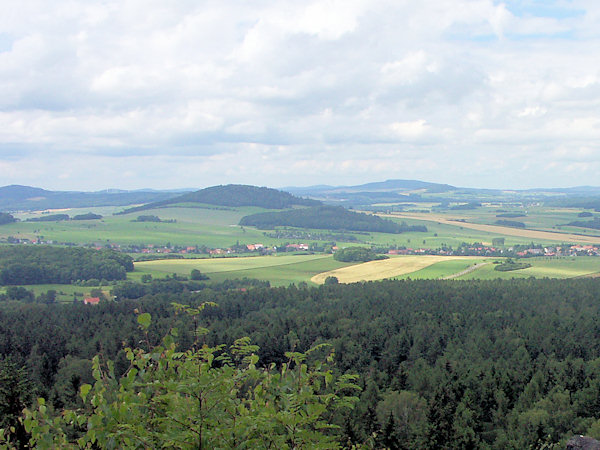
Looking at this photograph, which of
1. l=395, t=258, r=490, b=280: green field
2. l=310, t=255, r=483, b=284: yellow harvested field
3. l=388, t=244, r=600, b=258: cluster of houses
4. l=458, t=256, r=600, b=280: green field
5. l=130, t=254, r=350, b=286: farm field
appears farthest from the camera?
l=388, t=244, r=600, b=258: cluster of houses

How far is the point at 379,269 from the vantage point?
133m

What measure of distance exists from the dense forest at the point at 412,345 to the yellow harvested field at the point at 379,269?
1764 cm

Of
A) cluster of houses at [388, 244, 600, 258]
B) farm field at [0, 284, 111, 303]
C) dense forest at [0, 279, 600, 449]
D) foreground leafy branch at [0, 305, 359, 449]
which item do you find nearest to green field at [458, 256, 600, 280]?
dense forest at [0, 279, 600, 449]

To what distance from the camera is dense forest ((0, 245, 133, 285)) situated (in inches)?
5000

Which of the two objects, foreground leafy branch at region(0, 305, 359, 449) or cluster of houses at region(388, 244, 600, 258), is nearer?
foreground leafy branch at region(0, 305, 359, 449)

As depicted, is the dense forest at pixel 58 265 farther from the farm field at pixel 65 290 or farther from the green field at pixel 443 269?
the green field at pixel 443 269

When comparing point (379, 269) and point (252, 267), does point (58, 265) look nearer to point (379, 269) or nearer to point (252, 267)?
point (252, 267)

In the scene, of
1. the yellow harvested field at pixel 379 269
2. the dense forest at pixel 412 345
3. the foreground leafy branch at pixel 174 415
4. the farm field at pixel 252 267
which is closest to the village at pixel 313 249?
the farm field at pixel 252 267

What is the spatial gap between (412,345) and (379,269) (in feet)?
218

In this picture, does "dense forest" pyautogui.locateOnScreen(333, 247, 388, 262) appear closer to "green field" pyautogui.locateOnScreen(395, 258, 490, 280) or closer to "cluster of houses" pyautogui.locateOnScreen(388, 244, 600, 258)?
"cluster of houses" pyautogui.locateOnScreen(388, 244, 600, 258)

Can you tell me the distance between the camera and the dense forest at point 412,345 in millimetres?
40375

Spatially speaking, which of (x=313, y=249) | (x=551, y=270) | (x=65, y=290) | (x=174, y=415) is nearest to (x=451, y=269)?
(x=551, y=270)

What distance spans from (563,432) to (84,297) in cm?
8901

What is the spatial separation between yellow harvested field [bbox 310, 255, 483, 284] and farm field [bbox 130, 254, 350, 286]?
4.18m
